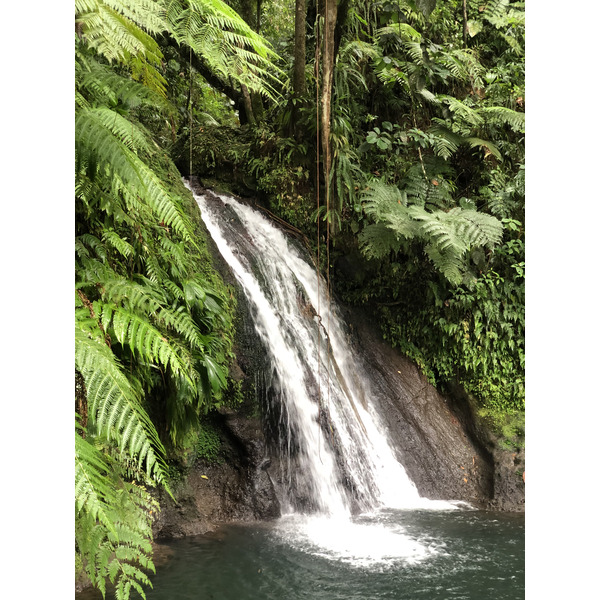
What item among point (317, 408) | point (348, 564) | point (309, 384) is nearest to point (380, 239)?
point (309, 384)

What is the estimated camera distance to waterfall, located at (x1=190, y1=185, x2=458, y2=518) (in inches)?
159

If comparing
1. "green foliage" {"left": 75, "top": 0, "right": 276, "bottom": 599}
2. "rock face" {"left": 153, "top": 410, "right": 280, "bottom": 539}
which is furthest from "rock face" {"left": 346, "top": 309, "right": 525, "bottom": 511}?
"green foliage" {"left": 75, "top": 0, "right": 276, "bottom": 599}

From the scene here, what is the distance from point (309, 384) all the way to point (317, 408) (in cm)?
22

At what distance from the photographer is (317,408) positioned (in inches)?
170

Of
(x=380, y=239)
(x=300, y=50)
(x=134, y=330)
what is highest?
(x=300, y=50)

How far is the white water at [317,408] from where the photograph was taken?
3.58 metres

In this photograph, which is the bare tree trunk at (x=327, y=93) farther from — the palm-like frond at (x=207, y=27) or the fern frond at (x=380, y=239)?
the palm-like frond at (x=207, y=27)

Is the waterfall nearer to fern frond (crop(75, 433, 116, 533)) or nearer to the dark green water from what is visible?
the dark green water

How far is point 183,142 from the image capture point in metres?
6.47

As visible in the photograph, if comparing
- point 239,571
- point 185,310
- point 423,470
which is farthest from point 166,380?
point 423,470

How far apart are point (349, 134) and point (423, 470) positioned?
11.9 ft

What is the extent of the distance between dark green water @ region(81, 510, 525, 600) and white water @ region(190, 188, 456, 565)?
0.08 feet
